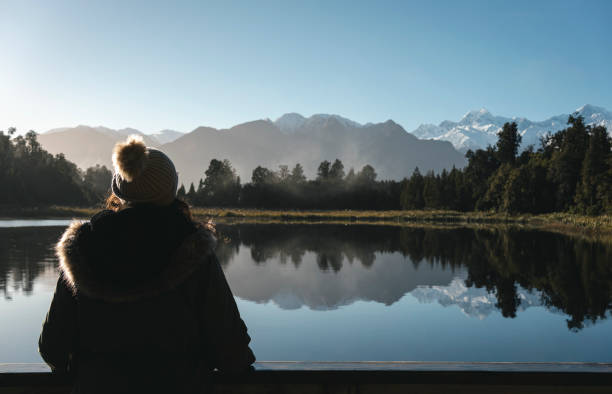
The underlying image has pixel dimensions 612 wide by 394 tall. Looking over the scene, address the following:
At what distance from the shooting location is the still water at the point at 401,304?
717cm

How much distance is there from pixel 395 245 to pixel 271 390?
22.5m

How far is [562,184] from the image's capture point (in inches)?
2502

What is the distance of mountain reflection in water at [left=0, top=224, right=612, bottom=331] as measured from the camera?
10906 mm

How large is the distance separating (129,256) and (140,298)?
0.52 feet

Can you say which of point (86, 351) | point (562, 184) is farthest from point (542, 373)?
point (562, 184)

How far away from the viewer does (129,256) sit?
1.69m

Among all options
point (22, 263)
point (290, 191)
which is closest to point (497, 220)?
point (290, 191)

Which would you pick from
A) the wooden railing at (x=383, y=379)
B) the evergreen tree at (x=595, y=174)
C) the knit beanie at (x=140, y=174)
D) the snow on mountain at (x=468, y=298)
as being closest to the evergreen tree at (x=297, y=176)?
the evergreen tree at (x=595, y=174)

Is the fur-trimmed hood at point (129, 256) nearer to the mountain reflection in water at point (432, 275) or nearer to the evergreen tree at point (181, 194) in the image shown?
the evergreen tree at point (181, 194)

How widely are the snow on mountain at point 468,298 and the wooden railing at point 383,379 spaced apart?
7291mm

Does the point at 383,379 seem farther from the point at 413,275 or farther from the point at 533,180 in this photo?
the point at 533,180

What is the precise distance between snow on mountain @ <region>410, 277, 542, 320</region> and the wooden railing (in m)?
7.29

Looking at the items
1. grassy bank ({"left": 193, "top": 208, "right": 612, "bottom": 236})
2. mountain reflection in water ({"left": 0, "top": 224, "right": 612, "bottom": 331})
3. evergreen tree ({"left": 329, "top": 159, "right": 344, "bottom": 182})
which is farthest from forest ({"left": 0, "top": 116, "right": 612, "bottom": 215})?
mountain reflection in water ({"left": 0, "top": 224, "right": 612, "bottom": 331})

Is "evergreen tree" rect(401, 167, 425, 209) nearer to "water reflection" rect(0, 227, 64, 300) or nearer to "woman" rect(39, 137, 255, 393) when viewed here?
"water reflection" rect(0, 227, 64, 300)
